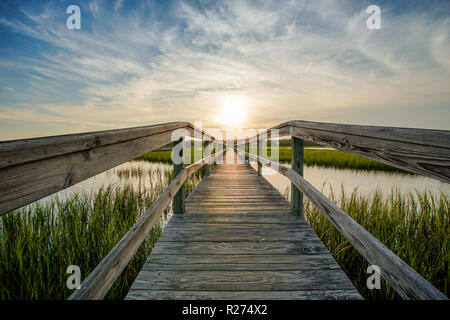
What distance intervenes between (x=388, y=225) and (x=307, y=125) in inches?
89.2

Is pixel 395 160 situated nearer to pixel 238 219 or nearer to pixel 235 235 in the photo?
pixel 235 235

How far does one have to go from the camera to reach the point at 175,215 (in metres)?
2.60

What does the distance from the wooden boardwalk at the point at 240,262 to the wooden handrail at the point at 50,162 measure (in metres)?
0.90

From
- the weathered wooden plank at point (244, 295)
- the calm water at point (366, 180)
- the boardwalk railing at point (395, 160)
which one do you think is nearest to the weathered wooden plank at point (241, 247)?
the weathered wooden plank at point (244, 295)

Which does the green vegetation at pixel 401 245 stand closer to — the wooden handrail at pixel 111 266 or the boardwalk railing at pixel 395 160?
the boardwalk railing at pixel 395 160

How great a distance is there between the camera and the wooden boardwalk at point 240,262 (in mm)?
1324

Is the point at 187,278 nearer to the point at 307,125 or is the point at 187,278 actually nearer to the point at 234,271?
the point at 234,271

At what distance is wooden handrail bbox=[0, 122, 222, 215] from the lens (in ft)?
1.95

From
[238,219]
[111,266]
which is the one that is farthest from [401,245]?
[111,266]

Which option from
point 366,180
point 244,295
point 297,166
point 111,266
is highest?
point 297,166

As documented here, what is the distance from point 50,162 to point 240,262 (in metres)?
1.39

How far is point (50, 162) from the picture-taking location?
72cm

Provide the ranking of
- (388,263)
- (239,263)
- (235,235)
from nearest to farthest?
(388,263) < (239,263) < (235,235)
